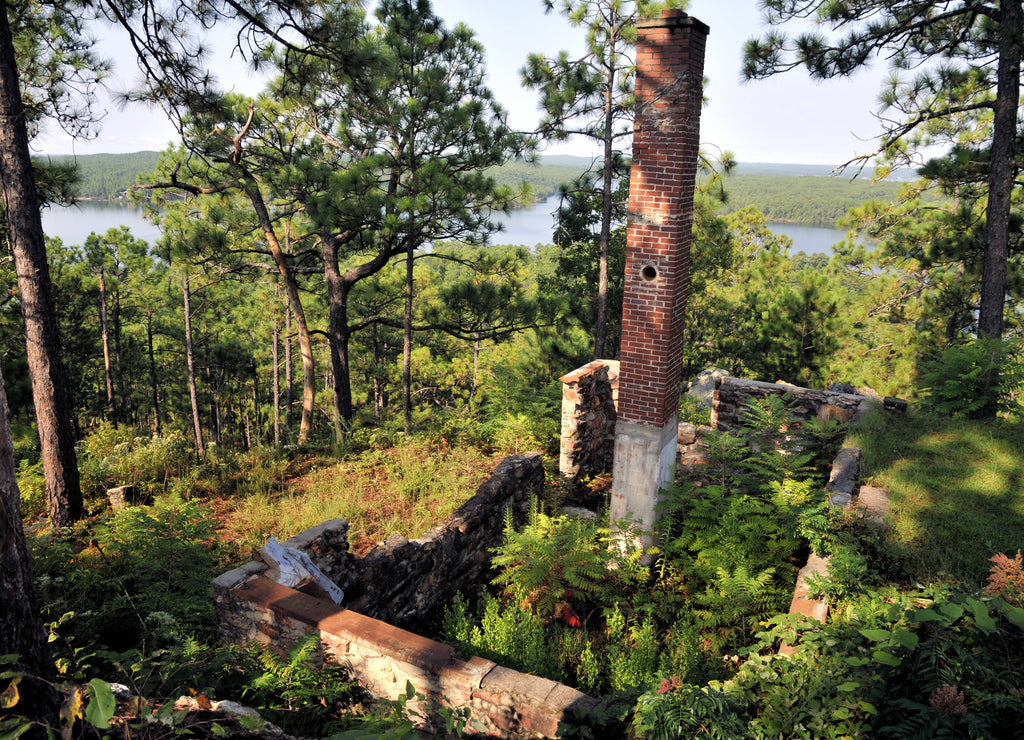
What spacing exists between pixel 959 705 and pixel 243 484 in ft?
26.7

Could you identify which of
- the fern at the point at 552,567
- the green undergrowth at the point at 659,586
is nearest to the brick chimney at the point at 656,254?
the green undergrowth at the point at 659,586

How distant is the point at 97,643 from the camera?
433cm

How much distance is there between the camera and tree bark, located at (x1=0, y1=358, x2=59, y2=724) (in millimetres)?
2674

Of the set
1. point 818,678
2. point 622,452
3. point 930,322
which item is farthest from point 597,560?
point 930,322

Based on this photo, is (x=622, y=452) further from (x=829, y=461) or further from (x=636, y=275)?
(x=829, y=461)

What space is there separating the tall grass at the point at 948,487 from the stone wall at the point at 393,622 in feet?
10.4

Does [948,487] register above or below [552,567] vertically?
above

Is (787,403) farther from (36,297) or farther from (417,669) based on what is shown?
(36,297)

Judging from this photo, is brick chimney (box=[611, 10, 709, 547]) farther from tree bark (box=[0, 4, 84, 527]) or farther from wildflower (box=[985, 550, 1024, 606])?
tree bark (box=[0, 4, 84, 527])

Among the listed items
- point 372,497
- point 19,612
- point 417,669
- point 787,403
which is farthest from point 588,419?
point 19,612

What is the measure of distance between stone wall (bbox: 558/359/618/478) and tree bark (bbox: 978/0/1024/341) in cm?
675

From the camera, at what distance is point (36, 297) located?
22.4 feet

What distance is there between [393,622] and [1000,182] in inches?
480

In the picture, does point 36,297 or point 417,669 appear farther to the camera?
point 36,297
